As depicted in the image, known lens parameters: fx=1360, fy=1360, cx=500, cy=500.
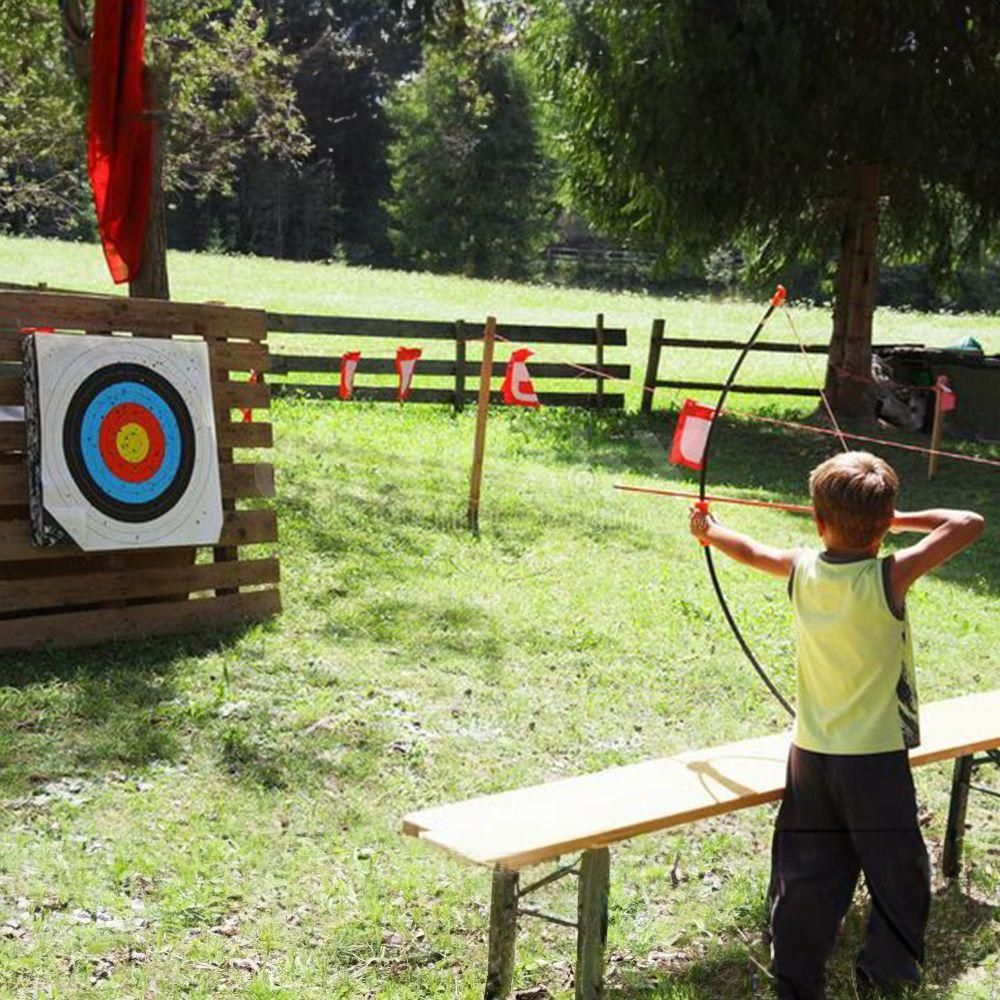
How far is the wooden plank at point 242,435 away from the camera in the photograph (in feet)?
22.5

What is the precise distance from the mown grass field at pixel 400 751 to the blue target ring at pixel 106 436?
2.24 feet

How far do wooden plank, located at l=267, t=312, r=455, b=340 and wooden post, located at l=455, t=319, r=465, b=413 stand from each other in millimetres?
118

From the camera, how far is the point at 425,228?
188ft

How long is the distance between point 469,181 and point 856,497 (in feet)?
179

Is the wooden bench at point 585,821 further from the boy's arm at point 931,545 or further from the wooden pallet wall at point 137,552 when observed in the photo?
the wooden pallet wall at point 137,552

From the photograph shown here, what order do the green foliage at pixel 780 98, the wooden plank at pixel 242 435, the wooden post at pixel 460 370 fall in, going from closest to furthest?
the wooden plank at pixel 242 435
the green foliage at pixel 780 98
the wooden post at pixel 460 370

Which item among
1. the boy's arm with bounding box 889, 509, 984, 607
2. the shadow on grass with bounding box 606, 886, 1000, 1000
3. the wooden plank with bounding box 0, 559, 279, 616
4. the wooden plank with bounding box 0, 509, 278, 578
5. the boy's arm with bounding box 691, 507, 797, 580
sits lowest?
the shadow on grass with bounding box 606, 886, 1000, 1000

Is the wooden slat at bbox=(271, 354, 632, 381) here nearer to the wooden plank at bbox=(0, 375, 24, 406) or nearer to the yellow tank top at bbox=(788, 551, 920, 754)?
the wooden plank at bbox=(0, 375, 24, 406)

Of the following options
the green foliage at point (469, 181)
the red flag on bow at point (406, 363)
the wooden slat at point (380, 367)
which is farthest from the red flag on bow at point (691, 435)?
the green foliage at point (469, 181)

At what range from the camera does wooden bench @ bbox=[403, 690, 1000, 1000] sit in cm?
329

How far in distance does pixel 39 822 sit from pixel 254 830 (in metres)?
0.70

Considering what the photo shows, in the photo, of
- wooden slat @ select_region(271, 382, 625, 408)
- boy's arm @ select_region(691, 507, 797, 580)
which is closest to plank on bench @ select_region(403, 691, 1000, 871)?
boy's arm @ select_region(691, 507, 797, 580)

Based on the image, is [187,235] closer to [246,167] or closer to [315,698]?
[246,167]

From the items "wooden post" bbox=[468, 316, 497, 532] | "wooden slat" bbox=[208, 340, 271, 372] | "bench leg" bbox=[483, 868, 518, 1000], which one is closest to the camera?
"bench leg" bbox=[483, 868, 518, 1000]
